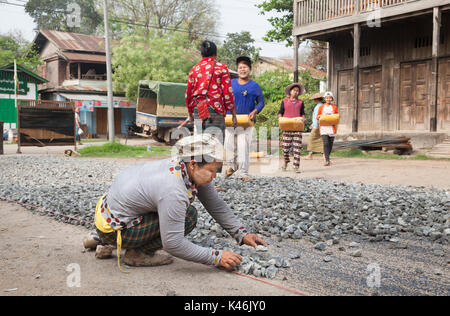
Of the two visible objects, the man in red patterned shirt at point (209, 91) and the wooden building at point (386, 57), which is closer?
the man in red patterned shirt at point (209, 91)

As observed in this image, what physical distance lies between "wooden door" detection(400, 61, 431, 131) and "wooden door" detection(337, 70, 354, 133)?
1911 millimetres

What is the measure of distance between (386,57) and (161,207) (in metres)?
13.5

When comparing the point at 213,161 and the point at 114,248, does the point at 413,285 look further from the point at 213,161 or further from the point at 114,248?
the point at 114,248

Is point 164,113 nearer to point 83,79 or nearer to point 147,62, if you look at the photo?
point 147,62

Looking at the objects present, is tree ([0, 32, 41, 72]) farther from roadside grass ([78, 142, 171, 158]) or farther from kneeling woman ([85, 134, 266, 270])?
kneeling woman ([85, 134, 266, 270])

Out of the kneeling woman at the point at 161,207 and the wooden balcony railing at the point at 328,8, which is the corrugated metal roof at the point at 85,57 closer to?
the wooden balcony railing at the point at 328,8

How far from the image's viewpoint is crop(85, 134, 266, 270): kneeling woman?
226 centimetres

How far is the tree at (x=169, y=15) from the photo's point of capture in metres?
35.6

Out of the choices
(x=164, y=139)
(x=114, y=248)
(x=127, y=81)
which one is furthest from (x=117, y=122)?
(x=114, y=248)

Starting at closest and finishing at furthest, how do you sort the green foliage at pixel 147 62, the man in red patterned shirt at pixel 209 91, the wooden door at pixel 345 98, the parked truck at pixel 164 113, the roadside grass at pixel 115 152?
1. the man in red patterned shirt at pixel 209 91
2. the roadside grass at pixel 115 152
3. the wooden door at pixel 345 98
4. the parked truck at pixel 164 113
5. the green foliage at pixel 147 62

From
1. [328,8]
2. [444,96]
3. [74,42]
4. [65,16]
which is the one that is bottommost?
[444,96]

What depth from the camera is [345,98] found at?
49.6 ft

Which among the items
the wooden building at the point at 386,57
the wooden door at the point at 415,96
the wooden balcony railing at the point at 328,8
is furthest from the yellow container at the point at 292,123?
the wooden door at the point at 415,96

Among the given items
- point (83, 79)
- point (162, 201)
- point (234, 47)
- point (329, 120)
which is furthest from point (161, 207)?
point (234, 47)
